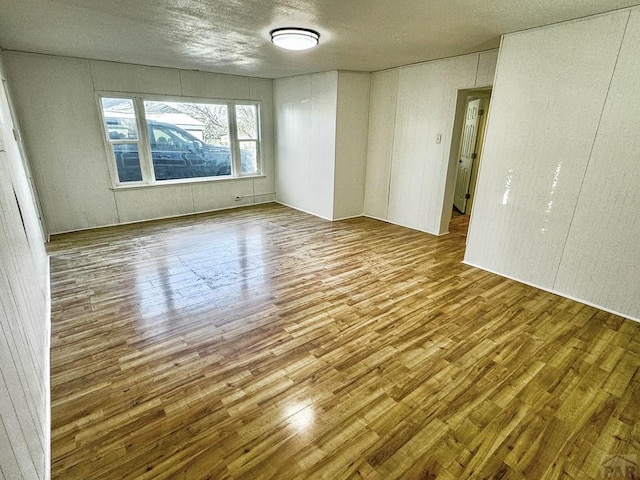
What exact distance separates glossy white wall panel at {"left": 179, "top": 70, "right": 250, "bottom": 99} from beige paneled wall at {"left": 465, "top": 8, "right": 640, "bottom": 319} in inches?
178

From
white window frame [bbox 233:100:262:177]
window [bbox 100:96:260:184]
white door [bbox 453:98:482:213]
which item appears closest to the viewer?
window [bbox 100:96:260:184]

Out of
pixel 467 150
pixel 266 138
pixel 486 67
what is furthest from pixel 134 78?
pixel 467 150

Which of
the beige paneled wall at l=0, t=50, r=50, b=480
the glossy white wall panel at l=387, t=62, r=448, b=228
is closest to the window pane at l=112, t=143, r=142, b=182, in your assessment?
the beige paneled wall at l=0, t=50, r=50, b=480

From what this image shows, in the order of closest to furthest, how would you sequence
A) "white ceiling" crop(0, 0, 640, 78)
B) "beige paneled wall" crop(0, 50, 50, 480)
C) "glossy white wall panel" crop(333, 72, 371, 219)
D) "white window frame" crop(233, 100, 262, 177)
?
1. "beige paneled wall" crop(0, 50, 50, 480)
2. "white ceiling" crop(0, 0, 640, 78)
3. "glossy white wall panel" crop(333, 72, 371, 219)
4. "white window frame" crop(233, 100, 262, 177)

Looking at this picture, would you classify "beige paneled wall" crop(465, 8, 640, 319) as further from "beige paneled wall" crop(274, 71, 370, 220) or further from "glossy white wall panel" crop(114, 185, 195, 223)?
"glossy white wall panel" crop(114, 185, 195, 223)

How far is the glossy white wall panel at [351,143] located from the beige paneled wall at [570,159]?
8.18 feet

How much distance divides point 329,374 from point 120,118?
5.23 meters

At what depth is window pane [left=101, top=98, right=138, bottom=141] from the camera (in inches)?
197

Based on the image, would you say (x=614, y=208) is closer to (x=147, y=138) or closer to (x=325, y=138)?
(x=325, y=138)

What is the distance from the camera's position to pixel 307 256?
4.21m

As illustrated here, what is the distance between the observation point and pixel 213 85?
19.2 feet

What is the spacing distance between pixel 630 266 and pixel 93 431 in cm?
418

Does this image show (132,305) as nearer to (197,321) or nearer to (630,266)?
(197,321)

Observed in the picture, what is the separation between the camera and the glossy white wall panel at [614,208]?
265 cm
